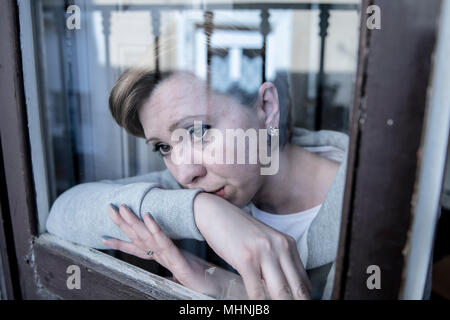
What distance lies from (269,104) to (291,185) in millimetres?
233

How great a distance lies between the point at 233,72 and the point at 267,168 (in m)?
0.27

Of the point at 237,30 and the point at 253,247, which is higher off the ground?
the point at 237,30

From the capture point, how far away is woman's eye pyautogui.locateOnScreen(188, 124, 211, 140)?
2.73 ft

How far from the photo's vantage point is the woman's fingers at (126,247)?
0.91m

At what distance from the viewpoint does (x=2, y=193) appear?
111 centimetres

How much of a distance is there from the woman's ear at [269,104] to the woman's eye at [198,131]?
0.15 m

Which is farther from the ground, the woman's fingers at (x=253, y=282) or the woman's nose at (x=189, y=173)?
the woman's nose at (x=189, y=173)

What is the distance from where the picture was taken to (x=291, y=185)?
91 cm

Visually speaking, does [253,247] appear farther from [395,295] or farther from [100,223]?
[100,223]

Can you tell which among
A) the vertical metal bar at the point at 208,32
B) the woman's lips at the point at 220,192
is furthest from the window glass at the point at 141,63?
the woman's lips at the point at 220,192

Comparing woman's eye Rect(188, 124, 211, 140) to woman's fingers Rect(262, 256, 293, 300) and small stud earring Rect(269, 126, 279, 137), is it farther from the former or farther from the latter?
woman's fingers Rect(262, 256, 293, 300)

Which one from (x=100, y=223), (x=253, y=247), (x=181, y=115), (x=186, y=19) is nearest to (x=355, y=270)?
(x=253, y=247)

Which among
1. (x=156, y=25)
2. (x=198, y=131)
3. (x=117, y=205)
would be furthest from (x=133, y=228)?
(x=156, y=25)

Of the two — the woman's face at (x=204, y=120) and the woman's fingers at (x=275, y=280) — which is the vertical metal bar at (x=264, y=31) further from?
the woman's fingers at (x=275, y=280)
